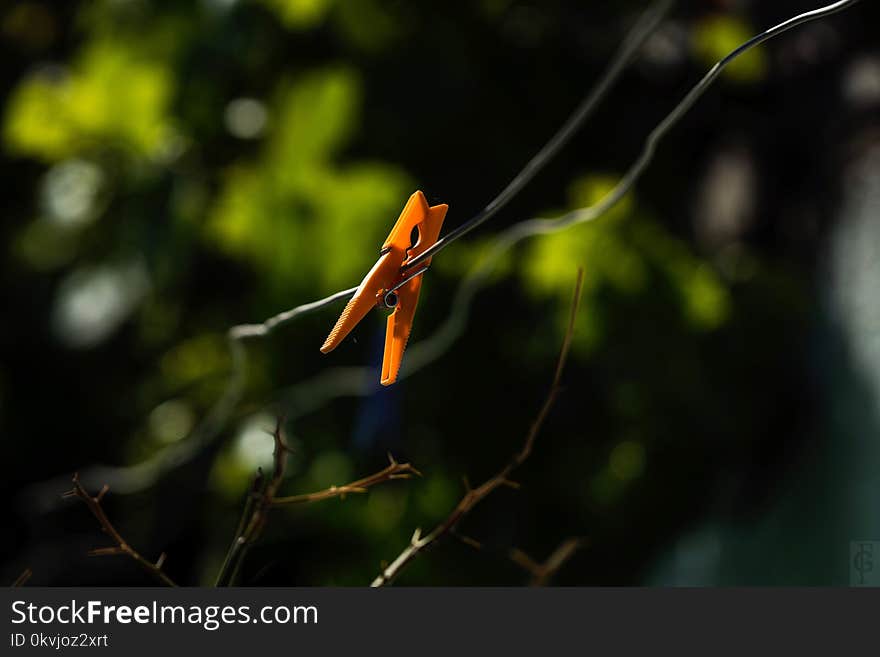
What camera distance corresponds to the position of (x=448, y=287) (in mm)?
1170

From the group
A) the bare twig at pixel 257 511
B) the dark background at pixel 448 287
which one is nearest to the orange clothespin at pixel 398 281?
the bare twig at pixel 257 511

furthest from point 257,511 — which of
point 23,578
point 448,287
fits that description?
point 448,287

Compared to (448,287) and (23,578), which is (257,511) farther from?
(448,287)

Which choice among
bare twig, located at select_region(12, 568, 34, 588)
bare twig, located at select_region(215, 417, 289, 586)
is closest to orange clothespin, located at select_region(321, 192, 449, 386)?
bare twig, located at select_region(215, 417, 289, 586)

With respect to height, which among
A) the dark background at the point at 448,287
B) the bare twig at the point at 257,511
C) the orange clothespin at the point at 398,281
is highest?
the dark background at the point at 448,287

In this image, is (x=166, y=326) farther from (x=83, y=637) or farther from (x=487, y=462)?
(x=83, y=637)

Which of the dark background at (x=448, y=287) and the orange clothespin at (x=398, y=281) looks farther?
the dark background at (x=448, y=287)

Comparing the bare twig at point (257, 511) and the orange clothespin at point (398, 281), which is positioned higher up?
the orange clothespin at point (398, 281)

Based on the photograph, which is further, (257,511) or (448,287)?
(448,287)

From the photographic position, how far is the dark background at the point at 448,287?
105 centimetres

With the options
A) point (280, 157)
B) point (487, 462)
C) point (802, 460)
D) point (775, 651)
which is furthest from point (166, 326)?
point (775, 651)

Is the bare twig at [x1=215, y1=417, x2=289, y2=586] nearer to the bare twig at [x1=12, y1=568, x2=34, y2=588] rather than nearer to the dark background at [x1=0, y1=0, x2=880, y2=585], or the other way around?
the bare twig at [x1=12, y1=568, x2=34, y2=588]

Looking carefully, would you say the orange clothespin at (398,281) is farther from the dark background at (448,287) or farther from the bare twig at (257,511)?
the dark background at (448,287)

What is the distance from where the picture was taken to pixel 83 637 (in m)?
0.41
